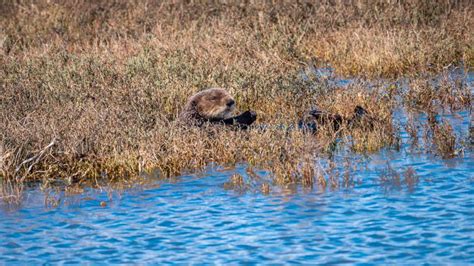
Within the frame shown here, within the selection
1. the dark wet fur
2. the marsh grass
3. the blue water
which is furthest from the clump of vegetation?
the dark wet fur

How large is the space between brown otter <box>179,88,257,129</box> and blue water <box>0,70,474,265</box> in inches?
58.2

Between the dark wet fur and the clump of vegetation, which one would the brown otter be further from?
the clump of vegetation

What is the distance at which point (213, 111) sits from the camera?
11.7 metres

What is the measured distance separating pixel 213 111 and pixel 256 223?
360 cm

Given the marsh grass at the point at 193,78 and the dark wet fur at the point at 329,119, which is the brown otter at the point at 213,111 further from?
the dark wet fur at the point at 329,119

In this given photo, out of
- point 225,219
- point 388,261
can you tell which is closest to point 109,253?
point 225,219

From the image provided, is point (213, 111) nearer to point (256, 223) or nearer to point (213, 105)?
point (213, 105)

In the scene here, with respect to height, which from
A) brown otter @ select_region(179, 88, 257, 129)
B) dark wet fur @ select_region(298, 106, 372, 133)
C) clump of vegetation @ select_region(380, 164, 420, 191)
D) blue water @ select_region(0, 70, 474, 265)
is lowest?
blue water @ select_region(0, 70, 474, 265)

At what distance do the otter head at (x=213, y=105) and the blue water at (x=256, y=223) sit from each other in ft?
5.01

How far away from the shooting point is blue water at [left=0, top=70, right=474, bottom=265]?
7.47 m

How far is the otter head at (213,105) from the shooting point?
11703 mm

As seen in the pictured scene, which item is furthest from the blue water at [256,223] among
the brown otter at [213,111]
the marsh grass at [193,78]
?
the brown otter at [213,111]

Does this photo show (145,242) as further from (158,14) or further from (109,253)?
(158,14)

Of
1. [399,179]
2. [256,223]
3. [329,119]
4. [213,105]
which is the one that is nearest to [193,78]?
[213,105]
